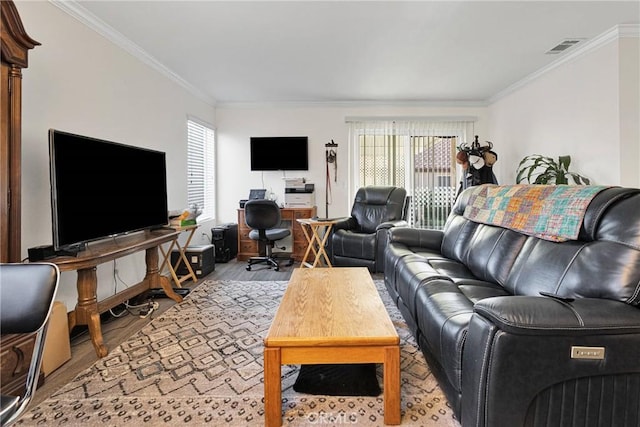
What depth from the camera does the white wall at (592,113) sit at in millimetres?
2965

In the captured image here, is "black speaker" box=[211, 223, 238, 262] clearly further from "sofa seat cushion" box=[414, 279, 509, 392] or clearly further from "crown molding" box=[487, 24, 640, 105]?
"crown molding" box=[487, 24, 640, 105]

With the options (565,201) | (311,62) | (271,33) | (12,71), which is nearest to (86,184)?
(12,71)

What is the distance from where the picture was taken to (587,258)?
148cm

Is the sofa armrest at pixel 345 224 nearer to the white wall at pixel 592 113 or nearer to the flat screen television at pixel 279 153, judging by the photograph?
the flat screen television at pixel 279 153

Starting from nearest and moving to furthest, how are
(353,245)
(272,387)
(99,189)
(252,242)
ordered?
1. (272,387)
2. (99,189)
3. (353,245)
4. (252,242)

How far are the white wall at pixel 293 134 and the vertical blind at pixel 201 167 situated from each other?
17 centimetres

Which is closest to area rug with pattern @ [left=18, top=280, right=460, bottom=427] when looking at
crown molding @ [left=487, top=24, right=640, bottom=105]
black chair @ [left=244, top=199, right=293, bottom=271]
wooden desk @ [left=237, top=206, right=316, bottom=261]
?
black chair @ [left=244, top=199, right=293, bottom=271]

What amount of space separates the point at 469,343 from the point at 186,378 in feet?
5.06

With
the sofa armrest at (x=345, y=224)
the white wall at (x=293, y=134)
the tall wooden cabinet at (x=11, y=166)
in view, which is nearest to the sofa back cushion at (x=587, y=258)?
the sofa armrest at (x=345, y=224)

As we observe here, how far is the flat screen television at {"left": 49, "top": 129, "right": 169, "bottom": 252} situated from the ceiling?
1074 millimetres

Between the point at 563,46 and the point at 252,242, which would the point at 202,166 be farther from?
the point at 563,46

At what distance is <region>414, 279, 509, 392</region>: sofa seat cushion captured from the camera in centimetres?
134

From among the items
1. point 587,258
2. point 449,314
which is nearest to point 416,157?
point 587,258

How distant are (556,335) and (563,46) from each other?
343cm
